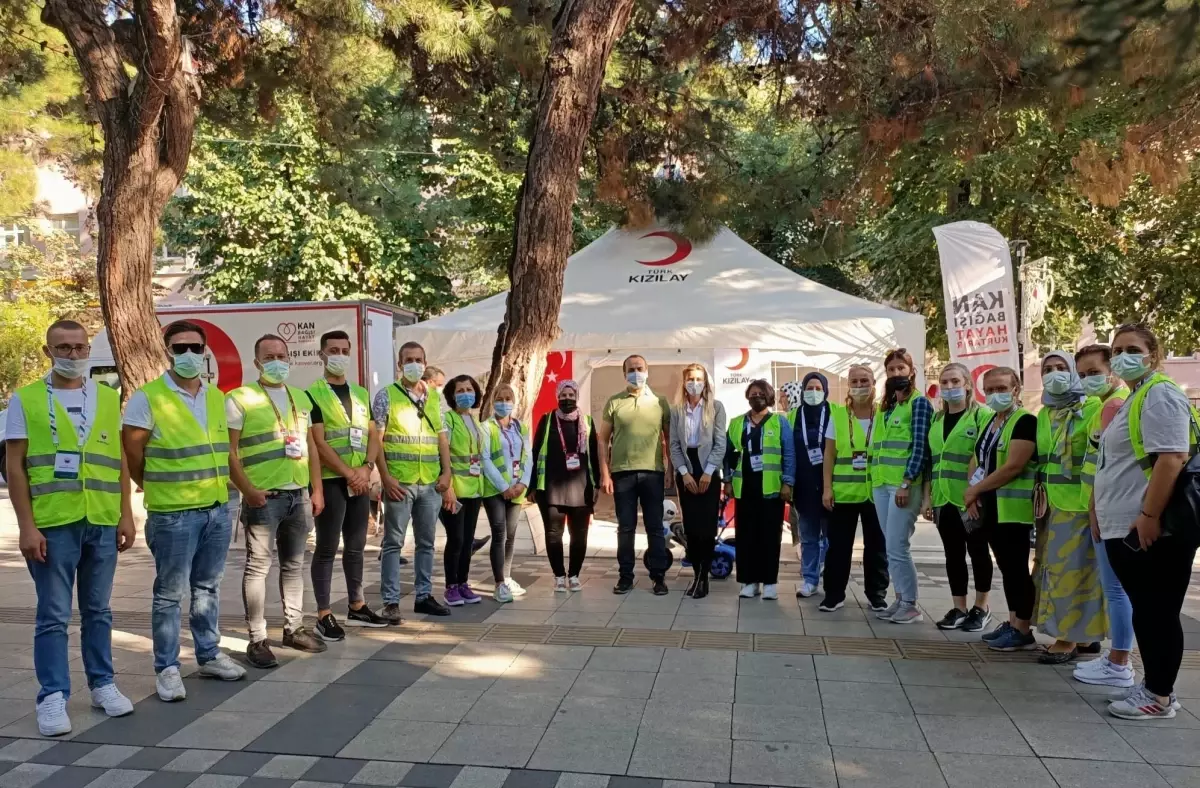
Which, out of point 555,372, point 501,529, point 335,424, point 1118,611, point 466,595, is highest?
point 555,372

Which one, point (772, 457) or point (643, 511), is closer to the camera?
point (772, 457)

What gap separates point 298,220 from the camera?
21234 millimetres

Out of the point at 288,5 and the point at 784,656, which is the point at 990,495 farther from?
the point at 288,5

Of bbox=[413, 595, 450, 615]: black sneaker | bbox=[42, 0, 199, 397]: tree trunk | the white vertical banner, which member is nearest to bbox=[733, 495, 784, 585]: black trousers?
bbox=[413, 595, 450, 615]: black sneaker

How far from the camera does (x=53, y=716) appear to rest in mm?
4141

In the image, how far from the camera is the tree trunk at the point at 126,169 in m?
7.99

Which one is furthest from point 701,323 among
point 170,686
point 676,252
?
point 170,686

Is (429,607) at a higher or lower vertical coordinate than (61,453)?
lower

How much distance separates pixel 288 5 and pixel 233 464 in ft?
22.0

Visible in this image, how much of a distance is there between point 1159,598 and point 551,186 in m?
5.84

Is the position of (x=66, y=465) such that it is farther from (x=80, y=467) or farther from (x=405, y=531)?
(x=405, y=531)

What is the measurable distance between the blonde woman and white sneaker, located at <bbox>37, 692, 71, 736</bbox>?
435 cm

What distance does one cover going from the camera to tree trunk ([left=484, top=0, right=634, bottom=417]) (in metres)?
8.31

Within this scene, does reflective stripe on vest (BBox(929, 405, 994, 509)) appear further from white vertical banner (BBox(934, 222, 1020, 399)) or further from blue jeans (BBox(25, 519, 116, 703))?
white vertical banner (BBox(934, 222, 1020, 399))
